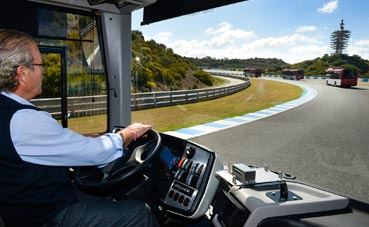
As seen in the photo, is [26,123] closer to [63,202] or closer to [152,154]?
[63,202]

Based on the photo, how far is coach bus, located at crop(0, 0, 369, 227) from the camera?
4.87 ft

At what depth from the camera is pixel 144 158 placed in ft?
5.50

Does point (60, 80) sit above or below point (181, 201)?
above

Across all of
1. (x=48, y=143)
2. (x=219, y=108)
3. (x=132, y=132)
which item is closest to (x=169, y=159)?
(x=132, y=132)

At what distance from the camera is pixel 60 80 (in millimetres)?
3043

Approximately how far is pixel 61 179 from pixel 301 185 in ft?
4.29

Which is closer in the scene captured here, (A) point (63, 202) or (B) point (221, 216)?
(A) point (63, 202)

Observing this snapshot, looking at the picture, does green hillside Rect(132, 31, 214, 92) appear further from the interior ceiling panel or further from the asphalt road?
the asphalt road

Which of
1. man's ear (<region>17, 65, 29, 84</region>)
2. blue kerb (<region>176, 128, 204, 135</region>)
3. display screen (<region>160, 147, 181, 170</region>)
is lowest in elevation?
blue kerb (<region>176, 128, 204, 135</region>)

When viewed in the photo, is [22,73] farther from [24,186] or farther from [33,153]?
[24,186]

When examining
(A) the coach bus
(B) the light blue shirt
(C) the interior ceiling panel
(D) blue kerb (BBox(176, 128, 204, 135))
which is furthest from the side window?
(D) blue kerb (BBox(176, 128, 204, 135))

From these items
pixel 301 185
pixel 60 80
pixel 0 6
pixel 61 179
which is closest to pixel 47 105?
pixel 60 80

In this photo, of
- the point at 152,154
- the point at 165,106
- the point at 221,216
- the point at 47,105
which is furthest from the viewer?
the point at 165,106

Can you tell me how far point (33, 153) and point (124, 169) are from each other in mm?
541
